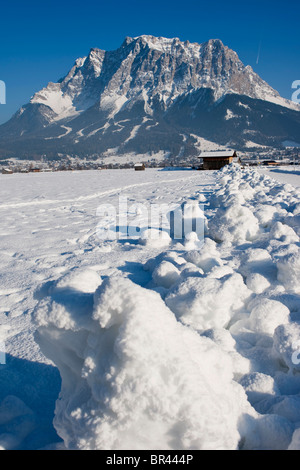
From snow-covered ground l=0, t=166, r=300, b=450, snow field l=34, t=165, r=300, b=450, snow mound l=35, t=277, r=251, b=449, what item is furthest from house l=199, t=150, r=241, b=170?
snow mound l=35, t=277, r=251, b=449

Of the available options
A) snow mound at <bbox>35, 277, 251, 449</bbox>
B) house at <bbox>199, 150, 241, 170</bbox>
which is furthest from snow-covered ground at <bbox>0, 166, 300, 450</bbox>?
house at <bbox>199, 150, 241, 170</bbox>

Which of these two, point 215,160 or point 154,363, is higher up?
point 215,160

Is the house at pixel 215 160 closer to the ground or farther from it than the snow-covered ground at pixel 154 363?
farther from it

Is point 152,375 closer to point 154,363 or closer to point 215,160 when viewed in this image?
point 154,363

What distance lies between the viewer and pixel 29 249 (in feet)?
15.7

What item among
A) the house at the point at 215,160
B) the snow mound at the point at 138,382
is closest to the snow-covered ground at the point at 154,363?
the snow mound at the point at 138,382

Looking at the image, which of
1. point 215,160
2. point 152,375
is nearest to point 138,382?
point 152,375

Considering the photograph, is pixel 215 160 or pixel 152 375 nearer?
pixel 152 375

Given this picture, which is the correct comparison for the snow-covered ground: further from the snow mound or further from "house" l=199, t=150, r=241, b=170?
"house" l=199, t=150, r=241, b=170

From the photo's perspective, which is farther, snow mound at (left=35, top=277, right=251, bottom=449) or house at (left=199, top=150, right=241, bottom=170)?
house at (left=199, top=150, right=241, bottom=170)

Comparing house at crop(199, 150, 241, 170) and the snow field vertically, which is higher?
house at crop(199, 150, 241, 170)

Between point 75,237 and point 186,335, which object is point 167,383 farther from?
point 75,237

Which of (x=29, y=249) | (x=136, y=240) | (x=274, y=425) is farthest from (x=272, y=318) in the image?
(x=29, y=249)

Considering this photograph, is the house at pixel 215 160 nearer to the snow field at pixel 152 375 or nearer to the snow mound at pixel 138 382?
the snow field at pixel 152 375
